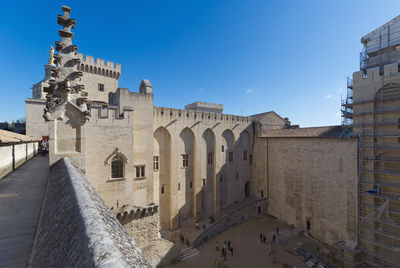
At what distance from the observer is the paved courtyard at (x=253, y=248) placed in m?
16.9

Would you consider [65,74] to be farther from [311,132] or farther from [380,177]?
[311,132]

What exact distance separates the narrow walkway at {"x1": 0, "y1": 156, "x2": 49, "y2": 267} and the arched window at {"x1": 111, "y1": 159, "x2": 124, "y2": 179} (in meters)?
5.06

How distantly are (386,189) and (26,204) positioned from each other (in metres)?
23.1

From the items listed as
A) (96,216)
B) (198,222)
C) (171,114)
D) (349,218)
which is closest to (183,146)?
(171,114)

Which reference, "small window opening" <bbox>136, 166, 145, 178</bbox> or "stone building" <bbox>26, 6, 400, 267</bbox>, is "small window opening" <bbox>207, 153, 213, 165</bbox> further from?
"small window opening" <bbox>136, 166, 145, 178</bbox>

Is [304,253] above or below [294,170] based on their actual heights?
below

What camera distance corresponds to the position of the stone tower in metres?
7.59

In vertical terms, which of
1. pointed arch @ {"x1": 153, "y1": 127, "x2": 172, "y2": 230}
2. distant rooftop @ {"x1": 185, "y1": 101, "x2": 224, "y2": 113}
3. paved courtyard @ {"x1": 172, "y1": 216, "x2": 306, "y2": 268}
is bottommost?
paved courtyard @ {"x1": 172, "y1": 216, "x2": 306, "y2": 268}

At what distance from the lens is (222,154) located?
2538 centimetres

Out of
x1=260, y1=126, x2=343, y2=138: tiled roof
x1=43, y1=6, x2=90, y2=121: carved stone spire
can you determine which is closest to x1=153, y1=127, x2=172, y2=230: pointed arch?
x1=43, y1=6, x2=90, y2=121: carved stone spire

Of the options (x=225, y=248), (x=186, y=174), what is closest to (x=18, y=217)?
(x=186, y=174)

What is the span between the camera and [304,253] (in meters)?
18.3

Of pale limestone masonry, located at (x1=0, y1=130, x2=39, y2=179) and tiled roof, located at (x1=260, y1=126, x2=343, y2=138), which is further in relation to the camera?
tiled roof, located at (x1=260, y1=126, x2=343, y2=138)

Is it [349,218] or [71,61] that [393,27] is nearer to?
[349,218]
